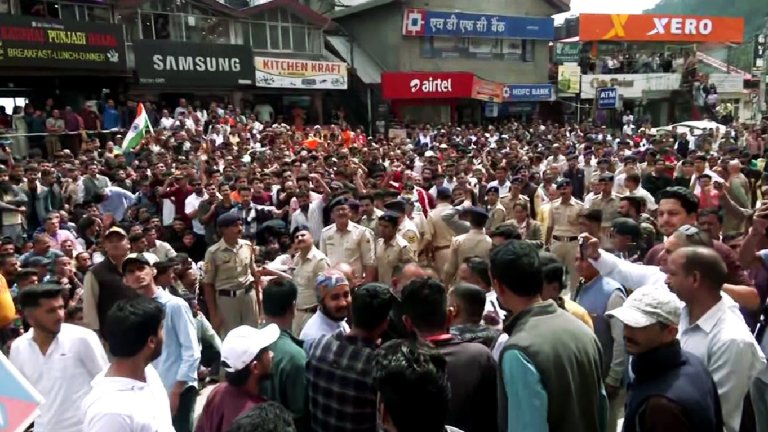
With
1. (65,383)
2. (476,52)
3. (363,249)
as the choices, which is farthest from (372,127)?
(65,383)

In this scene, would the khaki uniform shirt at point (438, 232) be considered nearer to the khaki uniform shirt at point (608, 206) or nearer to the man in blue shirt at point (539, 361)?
the khaki uniform shirt at point (608, 206)

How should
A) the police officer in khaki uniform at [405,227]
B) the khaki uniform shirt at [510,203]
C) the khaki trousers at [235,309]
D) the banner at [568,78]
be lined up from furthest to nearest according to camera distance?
the banner at [568,78]
the khaki uniform shirt at [510,203]
the police officer in khaki uniform at [405,227]
the khaki trousers at [235,309]

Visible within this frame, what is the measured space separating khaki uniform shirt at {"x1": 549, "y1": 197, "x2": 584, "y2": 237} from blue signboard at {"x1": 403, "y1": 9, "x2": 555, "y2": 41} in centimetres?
2365

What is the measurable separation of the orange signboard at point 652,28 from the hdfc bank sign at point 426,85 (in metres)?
12.8

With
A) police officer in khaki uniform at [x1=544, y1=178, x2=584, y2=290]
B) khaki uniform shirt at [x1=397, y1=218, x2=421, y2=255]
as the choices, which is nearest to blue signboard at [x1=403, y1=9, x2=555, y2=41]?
police officer in khaki uniform at [x1=544, y1=178, x2=584, y2=290]

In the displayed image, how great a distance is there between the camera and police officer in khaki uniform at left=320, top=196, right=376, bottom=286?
666 centimetres

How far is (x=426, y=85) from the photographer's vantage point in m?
28.9

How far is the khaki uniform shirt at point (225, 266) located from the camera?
253 inches

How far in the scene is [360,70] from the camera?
3012cm

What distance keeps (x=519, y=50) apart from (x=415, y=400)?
113 feet

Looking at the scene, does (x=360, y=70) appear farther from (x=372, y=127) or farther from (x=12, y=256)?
(x=12, y=256)

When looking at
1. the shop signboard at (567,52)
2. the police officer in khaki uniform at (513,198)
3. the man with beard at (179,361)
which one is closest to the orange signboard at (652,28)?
the shop signboard at (567,52)

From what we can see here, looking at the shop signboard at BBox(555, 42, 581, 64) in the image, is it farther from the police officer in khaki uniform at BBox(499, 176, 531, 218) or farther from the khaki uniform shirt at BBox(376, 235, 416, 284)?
the khaki uniform shirt at BBox(376, 235, 416, 284)

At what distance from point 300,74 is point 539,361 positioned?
24.2m
